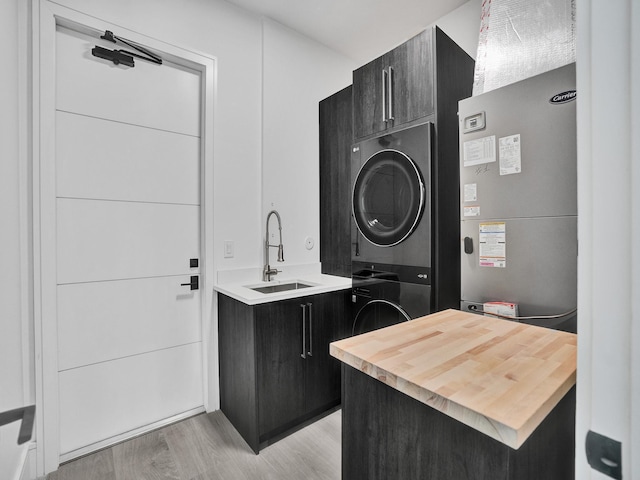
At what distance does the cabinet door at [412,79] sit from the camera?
178 centimetres

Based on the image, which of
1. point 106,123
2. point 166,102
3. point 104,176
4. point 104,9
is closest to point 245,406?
point 104,176

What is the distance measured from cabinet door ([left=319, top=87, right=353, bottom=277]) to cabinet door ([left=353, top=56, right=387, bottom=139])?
0.26 m

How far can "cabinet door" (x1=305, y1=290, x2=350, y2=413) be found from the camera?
2.02 metres

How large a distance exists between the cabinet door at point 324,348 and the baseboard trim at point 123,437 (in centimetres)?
85

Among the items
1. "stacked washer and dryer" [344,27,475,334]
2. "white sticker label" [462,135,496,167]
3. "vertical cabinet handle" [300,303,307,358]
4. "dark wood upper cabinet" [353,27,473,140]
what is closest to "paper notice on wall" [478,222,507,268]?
"stacked washer and dryer" [344,27,475,334]

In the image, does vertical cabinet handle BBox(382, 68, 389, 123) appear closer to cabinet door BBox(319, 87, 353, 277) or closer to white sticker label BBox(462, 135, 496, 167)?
cabinet door BBox(319, 87, 353, 277)

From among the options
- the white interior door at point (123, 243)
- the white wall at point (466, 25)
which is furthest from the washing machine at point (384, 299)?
the white wall at point (466, 25)

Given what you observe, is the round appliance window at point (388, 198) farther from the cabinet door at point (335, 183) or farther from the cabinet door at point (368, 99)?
the cabinet door at point (335, 183)

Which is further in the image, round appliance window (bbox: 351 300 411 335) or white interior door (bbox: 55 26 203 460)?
round appliance window (bbox: 351 300 411 335)

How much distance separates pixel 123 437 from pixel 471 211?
2431 mm

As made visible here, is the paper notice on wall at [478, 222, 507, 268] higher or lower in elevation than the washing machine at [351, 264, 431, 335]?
higher

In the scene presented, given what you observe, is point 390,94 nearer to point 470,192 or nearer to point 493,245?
point 470,192

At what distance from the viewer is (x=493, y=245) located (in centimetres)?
154

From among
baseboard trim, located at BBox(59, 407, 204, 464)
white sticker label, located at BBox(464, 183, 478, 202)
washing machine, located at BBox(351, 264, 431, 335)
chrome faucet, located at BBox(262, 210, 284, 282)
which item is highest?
white sticker label, located at BBox(464, 183, 478, 202)
